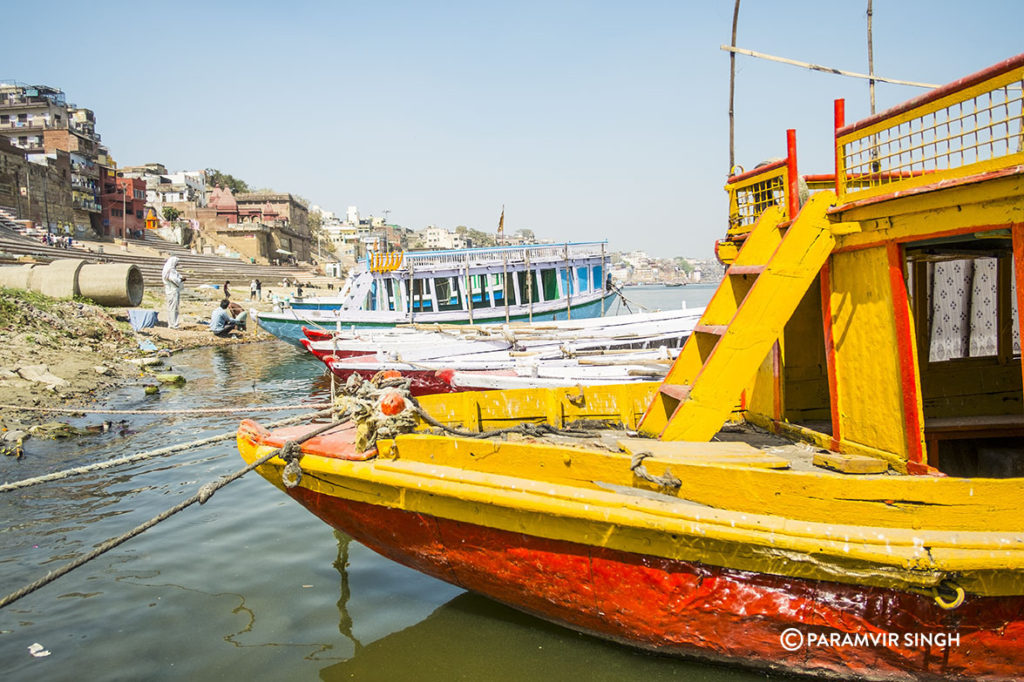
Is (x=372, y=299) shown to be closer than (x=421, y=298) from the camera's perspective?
No

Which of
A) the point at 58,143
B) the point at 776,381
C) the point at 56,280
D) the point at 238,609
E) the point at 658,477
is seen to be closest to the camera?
the point at 658,477

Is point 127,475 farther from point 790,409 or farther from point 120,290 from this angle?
point 120,290

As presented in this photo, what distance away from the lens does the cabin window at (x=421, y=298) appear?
71.1ft

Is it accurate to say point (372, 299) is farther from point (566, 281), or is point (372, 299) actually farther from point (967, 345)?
point (967, 345)

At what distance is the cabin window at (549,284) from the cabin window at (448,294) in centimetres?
303

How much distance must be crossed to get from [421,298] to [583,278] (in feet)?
19.8

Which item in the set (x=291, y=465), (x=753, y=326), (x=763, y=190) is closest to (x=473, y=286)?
(x=763, y=190)

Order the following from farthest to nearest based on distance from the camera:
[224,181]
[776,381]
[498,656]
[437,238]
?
[437,238], [224,181], [776,381], [498,656]

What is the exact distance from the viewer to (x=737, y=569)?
11.4 feet

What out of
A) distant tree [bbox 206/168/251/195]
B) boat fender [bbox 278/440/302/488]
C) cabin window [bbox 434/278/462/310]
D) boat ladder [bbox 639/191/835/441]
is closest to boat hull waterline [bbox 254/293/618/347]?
cabin window [bbox 434/278/462/310]

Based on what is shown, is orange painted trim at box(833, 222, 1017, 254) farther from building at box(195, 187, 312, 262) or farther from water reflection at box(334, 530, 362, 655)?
building at box(195, 187, 312, 262)

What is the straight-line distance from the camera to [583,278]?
23141mm

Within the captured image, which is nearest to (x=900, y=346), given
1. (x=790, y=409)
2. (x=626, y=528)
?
(x=790, y=409)

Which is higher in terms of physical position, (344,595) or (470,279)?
(470,279)
